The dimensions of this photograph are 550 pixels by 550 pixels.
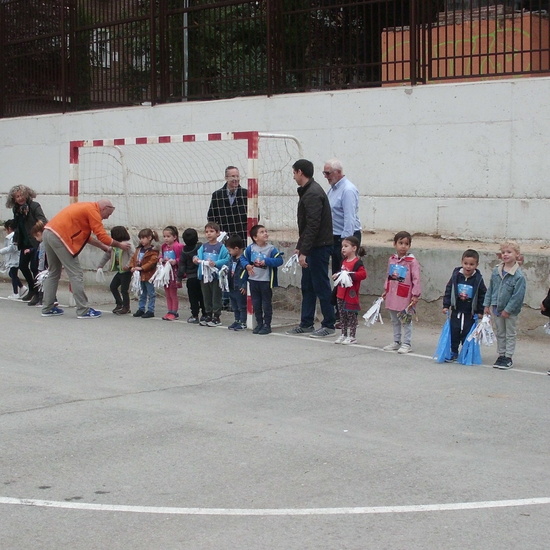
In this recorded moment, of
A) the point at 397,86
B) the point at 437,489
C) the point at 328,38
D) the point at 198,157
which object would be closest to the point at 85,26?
the point at 198,157

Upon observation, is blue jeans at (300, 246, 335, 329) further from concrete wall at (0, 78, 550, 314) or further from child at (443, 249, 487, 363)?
child at (443, 249, 487, 363)

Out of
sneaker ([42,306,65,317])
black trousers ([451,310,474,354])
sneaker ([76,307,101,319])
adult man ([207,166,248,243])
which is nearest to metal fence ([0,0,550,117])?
adult man ([207,166,248,243])

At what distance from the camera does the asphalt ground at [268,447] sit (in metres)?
5.11

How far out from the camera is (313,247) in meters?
11.3

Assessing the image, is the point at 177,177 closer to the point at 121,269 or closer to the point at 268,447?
the point at 121,269

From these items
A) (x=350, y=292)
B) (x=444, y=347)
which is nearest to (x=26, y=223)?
(x=350, y=292)

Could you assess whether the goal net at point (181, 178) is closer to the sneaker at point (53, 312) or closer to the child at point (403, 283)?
the sneaker at point (53, 312)

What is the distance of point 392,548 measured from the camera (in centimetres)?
482

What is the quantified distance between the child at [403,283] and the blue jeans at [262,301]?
1.68 m

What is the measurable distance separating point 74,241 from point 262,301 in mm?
2958

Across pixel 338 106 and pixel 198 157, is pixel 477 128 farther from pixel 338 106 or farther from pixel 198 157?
pixel 198 157

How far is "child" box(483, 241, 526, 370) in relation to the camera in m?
9.26

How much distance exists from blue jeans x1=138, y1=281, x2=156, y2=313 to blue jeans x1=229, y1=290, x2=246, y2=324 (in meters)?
1.39

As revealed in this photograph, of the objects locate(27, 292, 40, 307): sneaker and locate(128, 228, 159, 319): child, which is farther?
locate(27, 292, 40, 307): sneaker
